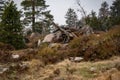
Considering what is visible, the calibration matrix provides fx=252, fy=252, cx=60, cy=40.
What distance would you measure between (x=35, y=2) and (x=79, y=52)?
81.2 ft

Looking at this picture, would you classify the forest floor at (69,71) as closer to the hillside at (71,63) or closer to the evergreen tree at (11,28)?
the hillside at (71,63)

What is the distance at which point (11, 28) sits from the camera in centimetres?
2241

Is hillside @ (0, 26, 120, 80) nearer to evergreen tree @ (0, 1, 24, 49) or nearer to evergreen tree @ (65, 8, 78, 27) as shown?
evergreen tree @ (0, 1, 24, 49)

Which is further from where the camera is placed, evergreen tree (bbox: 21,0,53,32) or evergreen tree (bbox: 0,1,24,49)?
evergreen tree (bbox: 21,0,53,32)

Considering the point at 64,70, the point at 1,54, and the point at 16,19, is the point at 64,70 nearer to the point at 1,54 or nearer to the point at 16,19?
the point at 1,54

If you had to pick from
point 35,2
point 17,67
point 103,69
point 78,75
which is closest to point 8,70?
point 17,67

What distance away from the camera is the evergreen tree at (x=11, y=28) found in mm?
21781

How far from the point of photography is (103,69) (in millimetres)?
11898

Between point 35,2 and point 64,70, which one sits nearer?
point 64,70

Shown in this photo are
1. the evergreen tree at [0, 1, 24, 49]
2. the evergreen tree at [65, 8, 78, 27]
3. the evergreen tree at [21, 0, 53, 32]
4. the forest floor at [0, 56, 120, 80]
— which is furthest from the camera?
the evergreen tree at [65, 8, 78, 27]

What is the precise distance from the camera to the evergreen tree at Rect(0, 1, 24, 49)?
2178 cm

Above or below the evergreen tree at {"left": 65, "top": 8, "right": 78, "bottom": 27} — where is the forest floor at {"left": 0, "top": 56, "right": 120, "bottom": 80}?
below

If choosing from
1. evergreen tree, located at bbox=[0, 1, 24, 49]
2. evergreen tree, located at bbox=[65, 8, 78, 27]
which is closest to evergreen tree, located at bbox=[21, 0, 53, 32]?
evergreen tree, located at bbox=[0, 1, 24, 49]

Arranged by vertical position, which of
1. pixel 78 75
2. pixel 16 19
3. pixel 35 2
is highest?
pixel 35 2
